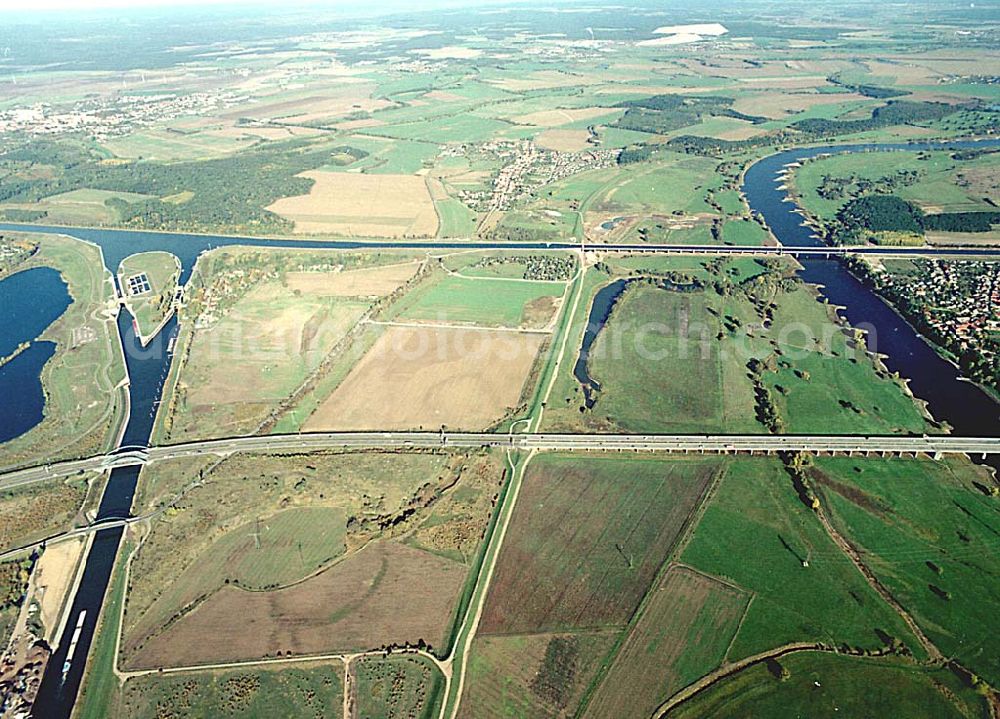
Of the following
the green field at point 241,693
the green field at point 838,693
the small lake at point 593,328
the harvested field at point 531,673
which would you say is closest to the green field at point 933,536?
the green field at point 838,693

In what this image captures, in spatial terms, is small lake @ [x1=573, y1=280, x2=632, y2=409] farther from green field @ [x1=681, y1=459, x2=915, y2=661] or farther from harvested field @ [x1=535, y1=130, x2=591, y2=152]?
harvested field @ [x1=535, y1=130, x2=591, y2=152]

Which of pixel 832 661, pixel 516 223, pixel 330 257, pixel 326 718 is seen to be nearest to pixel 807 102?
pixel 516 223

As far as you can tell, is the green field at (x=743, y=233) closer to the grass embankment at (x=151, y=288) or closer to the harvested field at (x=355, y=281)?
the harvested field at (x=355, y=281)

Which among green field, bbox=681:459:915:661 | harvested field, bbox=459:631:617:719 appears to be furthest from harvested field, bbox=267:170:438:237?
harvested field, bbox=459:631:617:719

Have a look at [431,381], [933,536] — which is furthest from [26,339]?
[933,536]

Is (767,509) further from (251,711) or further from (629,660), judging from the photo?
(251,711)

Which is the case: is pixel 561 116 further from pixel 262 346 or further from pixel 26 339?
pixel 26 339
